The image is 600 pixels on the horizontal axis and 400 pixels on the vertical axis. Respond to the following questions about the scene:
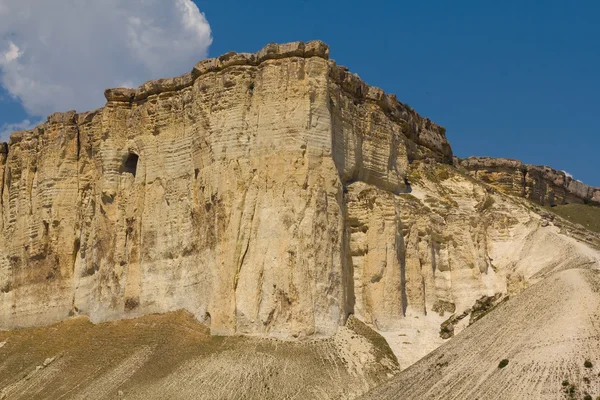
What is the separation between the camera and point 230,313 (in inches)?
1759

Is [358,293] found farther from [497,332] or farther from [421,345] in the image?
[497,332]

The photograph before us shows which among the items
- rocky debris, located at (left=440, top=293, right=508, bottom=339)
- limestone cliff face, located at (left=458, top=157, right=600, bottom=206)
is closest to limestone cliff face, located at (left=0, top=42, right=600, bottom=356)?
rocky debris, located at (left=440, top=293, right=508, bottom=339)

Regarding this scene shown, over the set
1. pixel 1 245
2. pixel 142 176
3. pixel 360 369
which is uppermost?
pixel 142 176

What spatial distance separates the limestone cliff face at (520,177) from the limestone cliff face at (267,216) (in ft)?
24.5

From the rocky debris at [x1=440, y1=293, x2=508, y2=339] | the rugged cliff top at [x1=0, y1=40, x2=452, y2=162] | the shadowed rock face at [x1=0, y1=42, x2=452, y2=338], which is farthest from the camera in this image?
the rugged cliff top at [x1=0, y1=40, x2=452, y2=162]

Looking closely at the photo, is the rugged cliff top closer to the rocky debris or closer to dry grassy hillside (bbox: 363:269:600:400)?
the rocky debris

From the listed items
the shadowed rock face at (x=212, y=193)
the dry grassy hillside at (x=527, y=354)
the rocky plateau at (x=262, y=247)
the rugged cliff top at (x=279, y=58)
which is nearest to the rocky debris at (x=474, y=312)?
the rocky plateau at (x=262, y=247)

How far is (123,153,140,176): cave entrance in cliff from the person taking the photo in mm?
54562

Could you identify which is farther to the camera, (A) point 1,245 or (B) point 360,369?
(A) point 1,245

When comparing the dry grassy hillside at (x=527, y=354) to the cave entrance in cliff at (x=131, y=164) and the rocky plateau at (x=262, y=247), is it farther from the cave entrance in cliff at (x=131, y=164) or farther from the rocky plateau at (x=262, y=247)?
the cave entrance in cliff at (x=131, y=164)

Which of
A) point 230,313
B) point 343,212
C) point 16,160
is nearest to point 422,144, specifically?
point 343,212

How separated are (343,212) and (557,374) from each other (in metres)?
14.3

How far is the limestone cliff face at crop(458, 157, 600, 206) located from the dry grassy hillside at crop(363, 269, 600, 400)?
71.2ft

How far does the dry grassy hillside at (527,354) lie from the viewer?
35.9 metres
